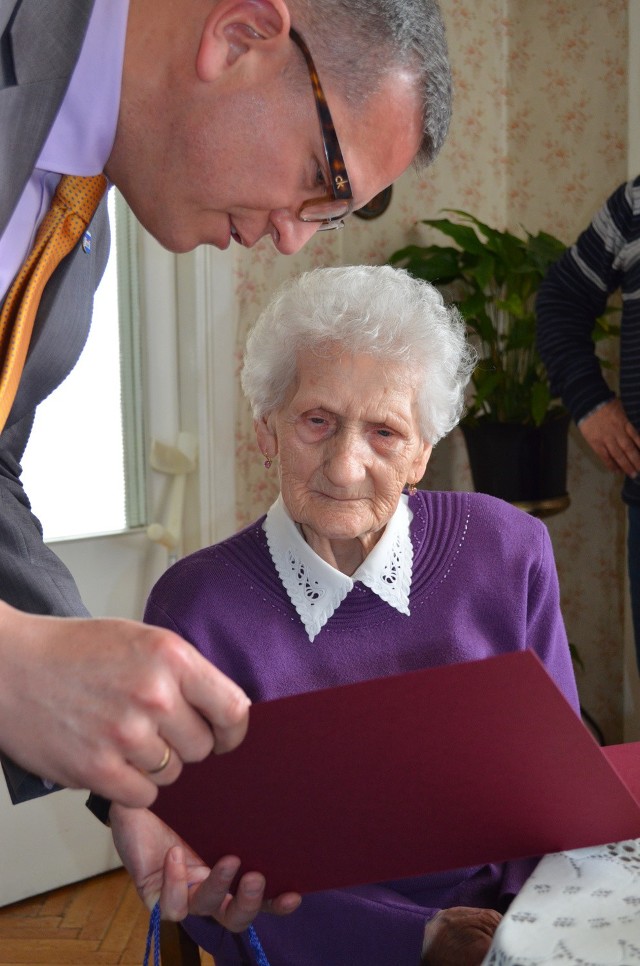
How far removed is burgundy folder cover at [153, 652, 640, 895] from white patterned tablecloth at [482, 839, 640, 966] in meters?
0.03

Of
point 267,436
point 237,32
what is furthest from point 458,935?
point 237,32

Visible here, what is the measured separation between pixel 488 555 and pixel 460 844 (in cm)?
58

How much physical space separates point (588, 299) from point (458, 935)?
1724mm

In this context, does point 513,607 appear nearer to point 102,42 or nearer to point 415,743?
point 415,743

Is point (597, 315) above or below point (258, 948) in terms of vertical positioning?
above

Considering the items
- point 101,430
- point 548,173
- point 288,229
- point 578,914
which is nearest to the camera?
point 578,914

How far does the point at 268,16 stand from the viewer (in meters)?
0.89

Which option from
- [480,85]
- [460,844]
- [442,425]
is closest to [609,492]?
[480,85]

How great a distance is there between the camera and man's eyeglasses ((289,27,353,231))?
0.93 metres

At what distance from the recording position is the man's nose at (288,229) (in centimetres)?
103

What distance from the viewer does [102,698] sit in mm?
595

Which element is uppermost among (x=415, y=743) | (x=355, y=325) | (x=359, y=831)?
(x=355, y=325)

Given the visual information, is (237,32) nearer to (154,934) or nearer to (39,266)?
(39,266)

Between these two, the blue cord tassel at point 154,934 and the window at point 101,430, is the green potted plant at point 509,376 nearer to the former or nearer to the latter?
the window at point 101,430
